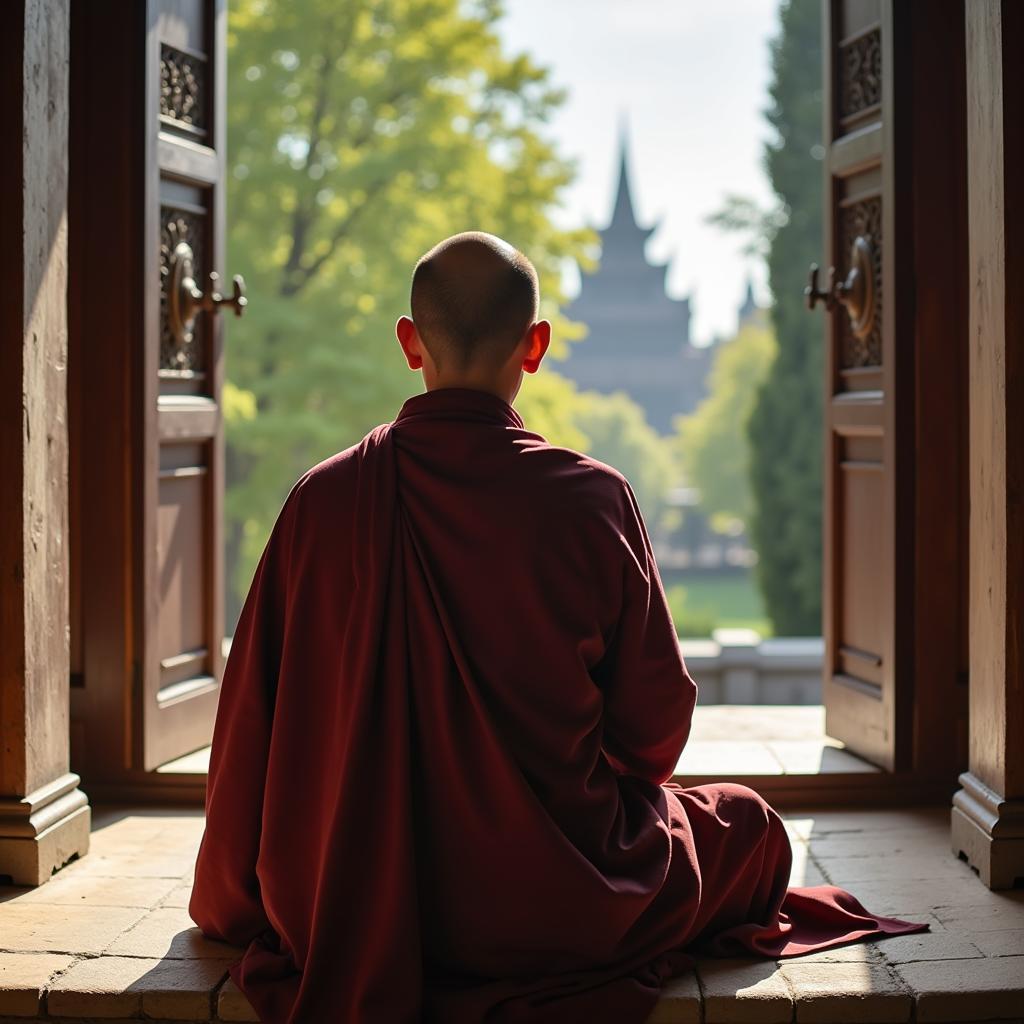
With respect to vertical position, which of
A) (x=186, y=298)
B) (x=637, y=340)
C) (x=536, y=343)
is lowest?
(x=536, y=343)

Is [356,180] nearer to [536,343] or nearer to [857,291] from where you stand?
[857,291]

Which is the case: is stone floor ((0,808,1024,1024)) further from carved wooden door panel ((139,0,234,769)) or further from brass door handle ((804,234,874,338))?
brass door handle ((804,234,874,338))

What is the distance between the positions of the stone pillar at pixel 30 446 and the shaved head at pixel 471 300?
131 centimetres

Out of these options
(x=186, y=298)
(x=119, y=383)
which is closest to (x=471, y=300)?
(x=119, y=383)

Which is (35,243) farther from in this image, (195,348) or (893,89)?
(893,89)

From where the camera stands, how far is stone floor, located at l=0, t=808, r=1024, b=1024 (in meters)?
2.52

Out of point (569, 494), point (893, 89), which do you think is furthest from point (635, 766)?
point (893, 89)

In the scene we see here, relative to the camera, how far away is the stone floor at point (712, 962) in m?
2.52

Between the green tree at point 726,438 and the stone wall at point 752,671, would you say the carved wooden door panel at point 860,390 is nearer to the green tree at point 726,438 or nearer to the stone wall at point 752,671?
the stone wall at point 752,671

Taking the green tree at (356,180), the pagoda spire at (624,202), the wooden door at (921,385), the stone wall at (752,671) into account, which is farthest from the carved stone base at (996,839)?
the pagoda spire at (624,202)

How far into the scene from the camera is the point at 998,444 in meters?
3.26

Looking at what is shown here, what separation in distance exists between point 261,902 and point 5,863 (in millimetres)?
963

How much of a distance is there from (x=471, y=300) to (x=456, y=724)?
71 cm

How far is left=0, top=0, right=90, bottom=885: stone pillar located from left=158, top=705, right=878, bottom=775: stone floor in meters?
0.55
